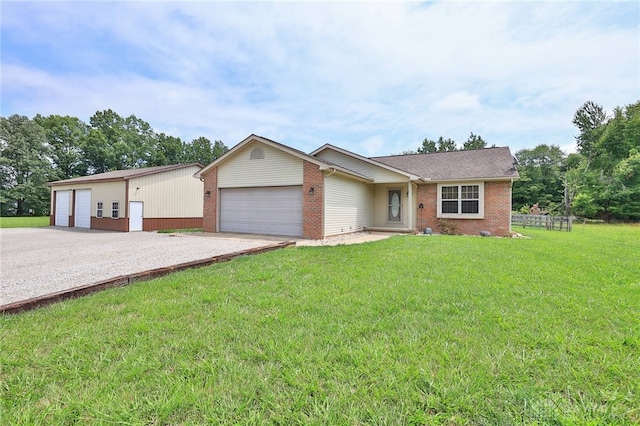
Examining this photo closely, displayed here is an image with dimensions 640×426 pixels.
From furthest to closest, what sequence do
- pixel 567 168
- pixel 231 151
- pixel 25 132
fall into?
1. pixel 567 168
2. pixel 25 132
3. pixel 231 151

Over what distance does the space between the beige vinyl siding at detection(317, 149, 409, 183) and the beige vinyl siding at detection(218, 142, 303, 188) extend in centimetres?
396

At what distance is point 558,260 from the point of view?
6723mm

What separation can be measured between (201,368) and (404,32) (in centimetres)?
1019

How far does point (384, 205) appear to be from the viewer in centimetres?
1566

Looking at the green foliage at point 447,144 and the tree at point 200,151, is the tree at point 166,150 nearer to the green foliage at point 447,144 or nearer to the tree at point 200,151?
the tree at point 200,151

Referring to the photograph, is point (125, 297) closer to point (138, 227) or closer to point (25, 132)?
point (138, 227)

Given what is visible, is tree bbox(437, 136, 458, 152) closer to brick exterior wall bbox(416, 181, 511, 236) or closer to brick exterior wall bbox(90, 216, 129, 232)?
brick exterior wall bbox(416, 181, 511, 236)

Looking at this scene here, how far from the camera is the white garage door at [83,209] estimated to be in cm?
1900

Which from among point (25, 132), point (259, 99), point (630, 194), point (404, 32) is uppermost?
point (25, 132)

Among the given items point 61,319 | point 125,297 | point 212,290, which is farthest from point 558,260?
point 61,319

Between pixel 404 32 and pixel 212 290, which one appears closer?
pixel 212 290

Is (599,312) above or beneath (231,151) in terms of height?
beneath

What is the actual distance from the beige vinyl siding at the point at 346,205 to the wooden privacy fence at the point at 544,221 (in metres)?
11.1

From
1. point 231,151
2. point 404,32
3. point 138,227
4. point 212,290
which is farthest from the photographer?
point 138,227
